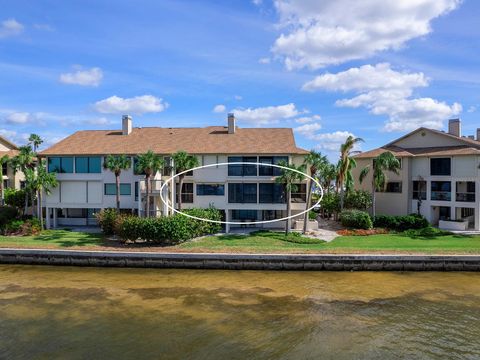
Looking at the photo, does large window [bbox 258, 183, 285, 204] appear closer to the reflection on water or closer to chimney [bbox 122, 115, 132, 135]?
the reflection on water

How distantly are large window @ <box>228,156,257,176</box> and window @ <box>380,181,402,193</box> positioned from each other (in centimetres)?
1635

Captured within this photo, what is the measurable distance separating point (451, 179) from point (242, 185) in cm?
2132

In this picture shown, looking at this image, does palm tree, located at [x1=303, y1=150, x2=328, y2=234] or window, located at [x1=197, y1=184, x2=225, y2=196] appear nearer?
palm tree, located at [x1=303, y1=150, x2=328, y2=234]

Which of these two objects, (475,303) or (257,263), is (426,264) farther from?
(257,263)

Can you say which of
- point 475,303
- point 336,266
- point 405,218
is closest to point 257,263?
point 336,266

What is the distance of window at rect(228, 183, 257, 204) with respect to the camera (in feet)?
133

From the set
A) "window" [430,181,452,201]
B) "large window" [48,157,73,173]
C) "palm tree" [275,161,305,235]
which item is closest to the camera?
"palm tree" [275,161,305,235]

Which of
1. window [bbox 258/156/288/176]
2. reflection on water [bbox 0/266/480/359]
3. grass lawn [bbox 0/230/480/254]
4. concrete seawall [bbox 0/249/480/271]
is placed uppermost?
window [bbox 258/156/288/176]

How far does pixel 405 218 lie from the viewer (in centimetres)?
3994

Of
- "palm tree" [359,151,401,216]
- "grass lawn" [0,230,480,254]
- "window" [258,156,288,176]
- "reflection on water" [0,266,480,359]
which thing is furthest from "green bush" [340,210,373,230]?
"reflection on water" [0,266,480,359]

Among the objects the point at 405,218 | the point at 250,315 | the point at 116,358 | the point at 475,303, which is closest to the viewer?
the point at 116,358

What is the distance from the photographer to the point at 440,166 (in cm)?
4259

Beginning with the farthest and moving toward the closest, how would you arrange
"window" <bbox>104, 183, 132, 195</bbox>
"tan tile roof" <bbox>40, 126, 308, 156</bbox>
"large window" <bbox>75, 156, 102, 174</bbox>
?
"large window" <bbox>75, 156, 102, 174</bbox>
"window" <bbox>104, 183, 132, 195</bbox>
"tan tile roof" <bbox>40, 126, 308, 156</bbox>

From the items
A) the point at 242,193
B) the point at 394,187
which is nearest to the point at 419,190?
the point at 394,187
